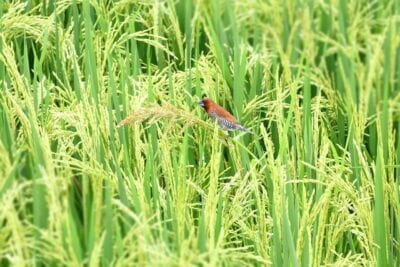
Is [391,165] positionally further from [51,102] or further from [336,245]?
[51,102]

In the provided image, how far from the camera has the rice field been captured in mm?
2115

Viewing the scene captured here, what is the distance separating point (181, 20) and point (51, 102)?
4.06ft

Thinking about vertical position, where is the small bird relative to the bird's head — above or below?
below

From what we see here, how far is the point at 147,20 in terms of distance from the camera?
4320mm

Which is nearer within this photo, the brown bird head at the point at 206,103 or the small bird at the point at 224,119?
the small bird at the point at 224,119

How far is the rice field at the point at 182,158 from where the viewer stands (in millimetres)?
→ 2115

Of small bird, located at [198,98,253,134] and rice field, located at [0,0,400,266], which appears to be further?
small bird, located at [198,98,253,134]

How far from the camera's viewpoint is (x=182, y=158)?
2.51 metres

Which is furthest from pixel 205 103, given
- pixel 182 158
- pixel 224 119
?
pixel 182 158

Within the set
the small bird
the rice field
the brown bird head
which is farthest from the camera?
the brown bird head

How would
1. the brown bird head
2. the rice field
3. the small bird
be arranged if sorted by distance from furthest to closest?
the brown bird head < the small bird < the rice field

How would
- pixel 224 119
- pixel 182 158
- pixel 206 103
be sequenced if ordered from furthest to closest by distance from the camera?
pixel 206 103, pixel 224 119, pixel 182 158

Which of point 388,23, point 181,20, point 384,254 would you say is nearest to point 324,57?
point 388,23

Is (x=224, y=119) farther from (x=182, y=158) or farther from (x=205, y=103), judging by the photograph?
(x=182, y=158)
